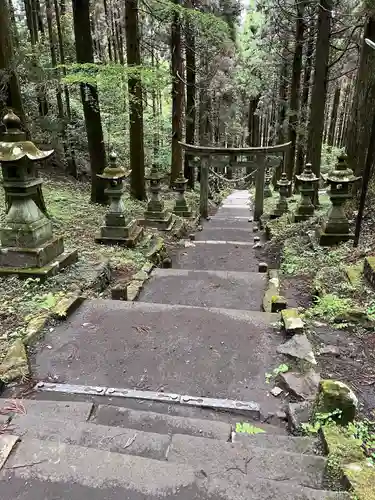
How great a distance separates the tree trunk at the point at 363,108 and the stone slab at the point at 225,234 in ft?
13.5

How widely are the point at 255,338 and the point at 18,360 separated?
2.22 meters

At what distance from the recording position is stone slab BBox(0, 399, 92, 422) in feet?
8.16

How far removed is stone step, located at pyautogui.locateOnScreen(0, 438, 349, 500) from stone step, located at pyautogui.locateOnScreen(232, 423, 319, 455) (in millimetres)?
399

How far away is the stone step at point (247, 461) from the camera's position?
73.5 inches

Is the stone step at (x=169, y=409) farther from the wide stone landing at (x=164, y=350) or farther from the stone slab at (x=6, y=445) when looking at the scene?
the stone slab at (x=6, y=445)

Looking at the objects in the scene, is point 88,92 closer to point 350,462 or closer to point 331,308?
point 331,308

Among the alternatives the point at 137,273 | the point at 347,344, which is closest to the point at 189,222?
the point at 137,273

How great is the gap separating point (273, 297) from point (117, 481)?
3.18m

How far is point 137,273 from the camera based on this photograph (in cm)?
603

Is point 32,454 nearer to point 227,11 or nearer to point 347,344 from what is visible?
point 347,344

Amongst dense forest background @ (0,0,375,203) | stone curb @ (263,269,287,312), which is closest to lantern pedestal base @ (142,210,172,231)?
dense forest background @ (0,0,375,203)

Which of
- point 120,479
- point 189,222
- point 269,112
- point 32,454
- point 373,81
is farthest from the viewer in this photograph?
point 269,112

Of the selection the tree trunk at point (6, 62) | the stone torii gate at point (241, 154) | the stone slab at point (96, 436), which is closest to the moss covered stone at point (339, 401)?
the stone slab at point (96, 436)

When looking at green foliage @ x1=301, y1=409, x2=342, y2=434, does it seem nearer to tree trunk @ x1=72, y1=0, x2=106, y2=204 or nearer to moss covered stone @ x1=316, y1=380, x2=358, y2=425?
moss covered stone @ x1=316, y1=380, x2=358, y2=425
